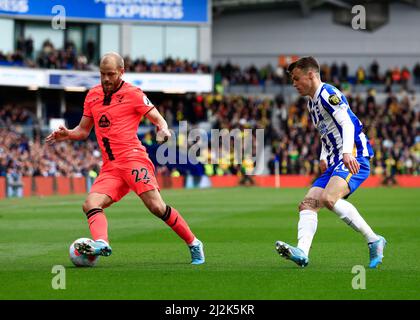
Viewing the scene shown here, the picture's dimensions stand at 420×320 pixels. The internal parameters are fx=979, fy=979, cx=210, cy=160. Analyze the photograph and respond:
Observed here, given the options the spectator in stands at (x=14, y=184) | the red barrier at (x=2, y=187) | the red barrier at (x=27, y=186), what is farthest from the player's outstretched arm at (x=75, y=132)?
the red barrier at (x=27, y=186)

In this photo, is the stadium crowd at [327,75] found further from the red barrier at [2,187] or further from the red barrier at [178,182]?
the red barrier at [2,187]

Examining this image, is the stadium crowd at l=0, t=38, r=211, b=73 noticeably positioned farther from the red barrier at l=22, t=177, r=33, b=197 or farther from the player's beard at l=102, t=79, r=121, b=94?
the player's beard at l=102, t=79, r=121, b=94

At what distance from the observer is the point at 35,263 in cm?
1162

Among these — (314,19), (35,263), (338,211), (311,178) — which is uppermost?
(314,19)

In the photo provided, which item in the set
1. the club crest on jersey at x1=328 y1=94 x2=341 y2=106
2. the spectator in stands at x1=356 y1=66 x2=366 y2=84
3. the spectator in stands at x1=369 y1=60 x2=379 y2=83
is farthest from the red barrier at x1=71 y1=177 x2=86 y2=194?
the spectator in stands at x1=369 y1=60 x2=379 y2=83

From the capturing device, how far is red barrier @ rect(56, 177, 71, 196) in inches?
1394

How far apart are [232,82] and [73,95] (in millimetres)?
10132

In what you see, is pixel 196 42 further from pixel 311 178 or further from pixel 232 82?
pixel 311 178

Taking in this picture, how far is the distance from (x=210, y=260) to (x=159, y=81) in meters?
44.2

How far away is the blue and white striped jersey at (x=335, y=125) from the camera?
34.8 ft

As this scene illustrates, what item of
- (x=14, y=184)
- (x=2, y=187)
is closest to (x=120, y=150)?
(x=2, y=187)

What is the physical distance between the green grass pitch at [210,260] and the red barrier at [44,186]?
11.5m

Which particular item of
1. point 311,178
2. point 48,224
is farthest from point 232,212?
point 311,178

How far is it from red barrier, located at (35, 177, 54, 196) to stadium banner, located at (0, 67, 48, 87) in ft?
54.4
